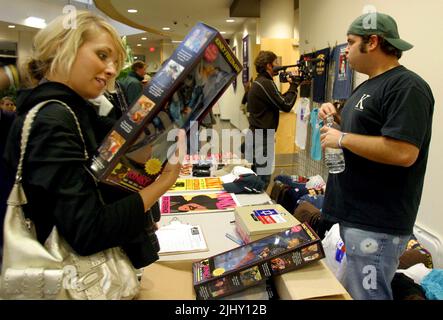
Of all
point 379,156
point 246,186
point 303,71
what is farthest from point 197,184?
point 303,71

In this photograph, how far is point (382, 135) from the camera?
1.26 meters

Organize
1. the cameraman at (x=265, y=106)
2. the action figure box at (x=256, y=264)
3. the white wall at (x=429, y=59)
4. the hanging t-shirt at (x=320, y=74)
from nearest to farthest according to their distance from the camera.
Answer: the action figure box at (x=256, y=264)
the white wall at (x=429, y=59)
the hanging t-shirt at (x=320, y=74)
the cameraman at (x=265, y=106)

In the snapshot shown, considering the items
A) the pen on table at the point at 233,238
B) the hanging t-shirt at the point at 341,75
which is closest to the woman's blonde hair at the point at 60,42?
the pen on table at the point at 233,238

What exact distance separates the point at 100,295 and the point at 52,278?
0.37ft

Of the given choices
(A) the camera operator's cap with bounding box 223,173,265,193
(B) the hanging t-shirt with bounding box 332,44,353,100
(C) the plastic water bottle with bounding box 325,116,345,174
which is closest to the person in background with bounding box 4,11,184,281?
(C) the plastic water bottle with bounding box 325,116,345,174

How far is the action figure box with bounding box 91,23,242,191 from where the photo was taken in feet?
2.36

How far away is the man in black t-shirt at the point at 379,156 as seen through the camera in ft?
4.08

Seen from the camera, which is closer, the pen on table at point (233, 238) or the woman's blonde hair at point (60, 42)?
the woman's blonde hair at point (60, 42)

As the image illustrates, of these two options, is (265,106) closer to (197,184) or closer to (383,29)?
(197,184)

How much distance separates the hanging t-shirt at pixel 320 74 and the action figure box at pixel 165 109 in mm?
2651

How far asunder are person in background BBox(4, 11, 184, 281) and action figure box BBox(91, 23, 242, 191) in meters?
0.03

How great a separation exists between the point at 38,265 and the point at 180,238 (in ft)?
2.51

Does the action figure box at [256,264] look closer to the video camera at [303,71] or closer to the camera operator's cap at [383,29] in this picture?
the camera operator's cap at [383,29]

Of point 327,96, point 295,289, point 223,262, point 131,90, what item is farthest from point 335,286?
point 327,96
